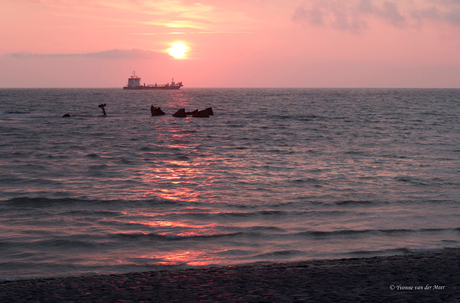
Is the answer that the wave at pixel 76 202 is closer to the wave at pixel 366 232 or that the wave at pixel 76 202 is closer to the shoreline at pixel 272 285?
the wave at pixel 366 232

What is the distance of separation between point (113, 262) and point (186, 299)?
9.66 ft

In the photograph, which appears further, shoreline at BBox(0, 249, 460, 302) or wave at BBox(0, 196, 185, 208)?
wave at BBox(0, 196, 185, 208)

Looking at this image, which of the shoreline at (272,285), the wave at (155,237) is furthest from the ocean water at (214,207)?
the shoreline at (272,285)

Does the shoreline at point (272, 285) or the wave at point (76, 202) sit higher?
the shoreline at point (272, 285)

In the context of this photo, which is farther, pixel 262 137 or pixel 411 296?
pixel 262 137

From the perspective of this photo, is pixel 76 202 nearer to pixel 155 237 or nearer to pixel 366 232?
pixel 155 237

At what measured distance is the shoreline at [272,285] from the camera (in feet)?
15.4

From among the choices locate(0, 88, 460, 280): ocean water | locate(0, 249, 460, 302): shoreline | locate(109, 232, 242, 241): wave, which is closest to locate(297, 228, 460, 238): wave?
locate(0, 88, 460, 280): ocean water

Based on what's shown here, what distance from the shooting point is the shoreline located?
4.69 m

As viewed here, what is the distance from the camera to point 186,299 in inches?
186

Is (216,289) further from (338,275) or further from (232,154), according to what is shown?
(232,154)

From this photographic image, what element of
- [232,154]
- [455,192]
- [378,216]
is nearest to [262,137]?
[232,154]

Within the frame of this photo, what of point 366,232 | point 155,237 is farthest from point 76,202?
point 366,232

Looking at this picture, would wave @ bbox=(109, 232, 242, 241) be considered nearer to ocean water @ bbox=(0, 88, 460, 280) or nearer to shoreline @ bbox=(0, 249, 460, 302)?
ocean water @ bbox=(0, 88, 460, 280)
